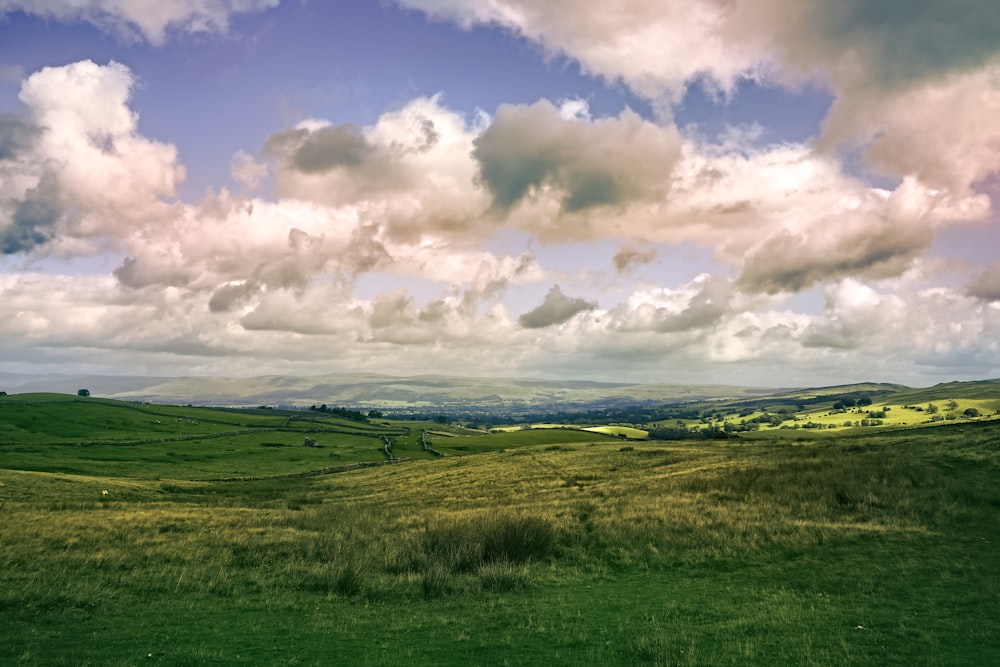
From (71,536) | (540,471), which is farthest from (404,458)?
(71,536)

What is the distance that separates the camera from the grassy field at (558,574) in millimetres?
14859

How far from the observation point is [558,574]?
2306cm

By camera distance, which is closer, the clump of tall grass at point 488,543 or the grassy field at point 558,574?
the grassy field at point 558,574

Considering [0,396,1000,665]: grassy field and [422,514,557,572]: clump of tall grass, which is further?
[422,514,557,572]: clump of tall grass

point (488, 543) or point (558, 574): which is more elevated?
point (488, 543)

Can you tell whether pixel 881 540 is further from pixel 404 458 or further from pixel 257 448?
pixel 257 448

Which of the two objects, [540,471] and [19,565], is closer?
[19,565]

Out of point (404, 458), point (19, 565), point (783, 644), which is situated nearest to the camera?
point (783, 644)

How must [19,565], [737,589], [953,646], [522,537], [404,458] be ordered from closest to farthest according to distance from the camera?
[953,646], [737,589], [19,565], [522,537], [404,458]

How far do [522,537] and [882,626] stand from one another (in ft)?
45.7

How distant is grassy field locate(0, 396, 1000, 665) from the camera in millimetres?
14859

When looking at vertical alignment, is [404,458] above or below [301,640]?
below

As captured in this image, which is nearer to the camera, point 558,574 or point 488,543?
point 558,574

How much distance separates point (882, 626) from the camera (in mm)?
15406
